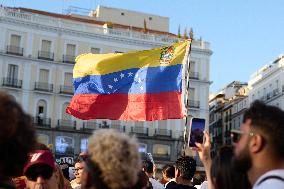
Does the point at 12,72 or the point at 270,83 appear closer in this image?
the point at 12,72

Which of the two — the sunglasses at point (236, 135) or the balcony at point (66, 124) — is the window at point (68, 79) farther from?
the sunglasses at point (236, 135)

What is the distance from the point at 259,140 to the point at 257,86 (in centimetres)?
5951

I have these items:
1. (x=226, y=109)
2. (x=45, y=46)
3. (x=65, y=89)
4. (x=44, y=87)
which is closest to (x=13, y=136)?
(x=44, y=87)

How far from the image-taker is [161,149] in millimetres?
47656

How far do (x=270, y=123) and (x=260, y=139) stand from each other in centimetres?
12

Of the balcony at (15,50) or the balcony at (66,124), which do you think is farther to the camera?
the balcony at (66,124)

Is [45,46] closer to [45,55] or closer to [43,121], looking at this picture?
[45,55]

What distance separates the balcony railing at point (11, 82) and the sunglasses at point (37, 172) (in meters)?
40.9

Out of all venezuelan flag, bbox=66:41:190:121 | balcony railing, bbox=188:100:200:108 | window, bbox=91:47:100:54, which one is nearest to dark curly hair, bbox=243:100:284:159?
venezuelan flag, bbox=66:41:190:121

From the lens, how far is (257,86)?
201 feet

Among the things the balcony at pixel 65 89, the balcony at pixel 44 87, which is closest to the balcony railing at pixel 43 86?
the balcony at pixel 44 87

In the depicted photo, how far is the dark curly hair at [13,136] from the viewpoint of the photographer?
7.99 feet

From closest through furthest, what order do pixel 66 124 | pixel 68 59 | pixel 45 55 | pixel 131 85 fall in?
pixel 131 85, pixel 66 124, pixel 45 55, pixel 68 59

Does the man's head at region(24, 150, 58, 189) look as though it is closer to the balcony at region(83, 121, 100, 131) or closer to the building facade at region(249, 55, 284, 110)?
the balcony at region(83, 121, 100, 131)
